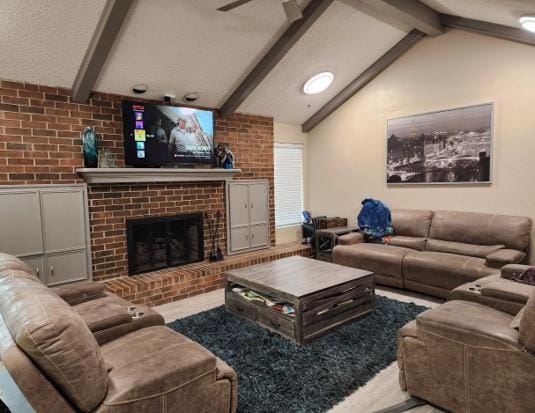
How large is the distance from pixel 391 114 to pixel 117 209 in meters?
3.81

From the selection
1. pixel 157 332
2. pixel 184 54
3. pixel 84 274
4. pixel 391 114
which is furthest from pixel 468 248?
pixel 84 274

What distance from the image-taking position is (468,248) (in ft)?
13.0

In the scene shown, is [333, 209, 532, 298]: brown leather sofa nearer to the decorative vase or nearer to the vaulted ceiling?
the vaulted ceiling

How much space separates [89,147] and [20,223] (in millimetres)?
956

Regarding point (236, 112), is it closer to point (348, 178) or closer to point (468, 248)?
point (348, 178)

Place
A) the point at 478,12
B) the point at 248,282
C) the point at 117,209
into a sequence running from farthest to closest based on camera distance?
the point at 117,209 → the point at 478,12 → the point at 248,282

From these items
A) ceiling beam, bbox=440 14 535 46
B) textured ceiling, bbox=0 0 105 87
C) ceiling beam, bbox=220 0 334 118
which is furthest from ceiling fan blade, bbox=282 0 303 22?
ceiling beam, bbox=440 14 535 46

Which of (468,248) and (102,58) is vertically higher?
(102,58)

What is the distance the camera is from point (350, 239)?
464 centimetres

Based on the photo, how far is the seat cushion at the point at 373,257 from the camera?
4035 mm

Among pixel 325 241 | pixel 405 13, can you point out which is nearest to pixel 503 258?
pixel 325 241

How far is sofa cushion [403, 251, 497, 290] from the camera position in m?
3.47

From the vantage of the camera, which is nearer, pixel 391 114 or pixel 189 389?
pixel 189 389

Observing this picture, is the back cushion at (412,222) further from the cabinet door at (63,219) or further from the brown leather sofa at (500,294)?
the cabinet door at (63,219)
